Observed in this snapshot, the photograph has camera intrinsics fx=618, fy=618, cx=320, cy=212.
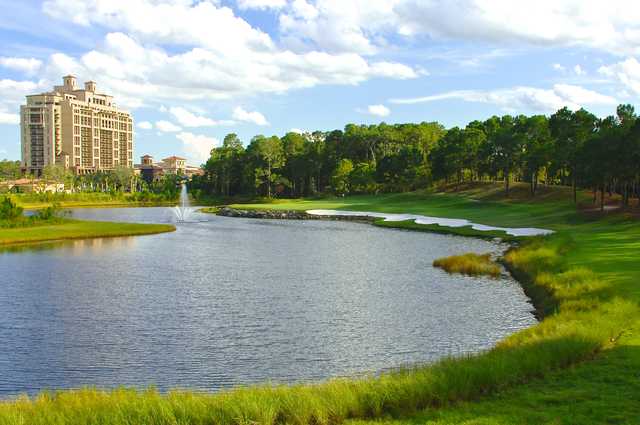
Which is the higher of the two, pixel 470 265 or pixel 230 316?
pixel 470 265

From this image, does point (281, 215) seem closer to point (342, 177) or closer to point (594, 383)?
point (342, 177)

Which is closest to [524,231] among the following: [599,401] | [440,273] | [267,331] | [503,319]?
[440,273]

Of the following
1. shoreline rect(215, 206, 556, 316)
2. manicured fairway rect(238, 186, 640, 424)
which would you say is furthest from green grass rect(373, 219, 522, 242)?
manicured fairway rect(238, 186, 640, 424)

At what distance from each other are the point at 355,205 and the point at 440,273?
74776 millimetres

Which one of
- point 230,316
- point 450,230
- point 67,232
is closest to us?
point 230,316

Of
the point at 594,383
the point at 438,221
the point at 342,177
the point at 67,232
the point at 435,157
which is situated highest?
the point at 435,157

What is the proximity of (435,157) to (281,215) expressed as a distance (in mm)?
38603

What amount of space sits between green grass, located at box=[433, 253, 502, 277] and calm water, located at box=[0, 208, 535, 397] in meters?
1.33

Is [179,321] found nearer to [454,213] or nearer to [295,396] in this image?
[295,396]

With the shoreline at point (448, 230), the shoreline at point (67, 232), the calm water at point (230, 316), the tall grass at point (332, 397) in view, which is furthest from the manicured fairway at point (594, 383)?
the shoreline at point (67, 232)

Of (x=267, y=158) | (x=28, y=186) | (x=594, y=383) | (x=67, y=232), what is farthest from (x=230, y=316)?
(x=28, y=186)

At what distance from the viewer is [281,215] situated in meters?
103

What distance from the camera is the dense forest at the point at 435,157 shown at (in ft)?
219

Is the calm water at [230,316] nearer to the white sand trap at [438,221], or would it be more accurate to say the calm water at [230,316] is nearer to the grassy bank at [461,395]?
the grassy bank at [461,395]
